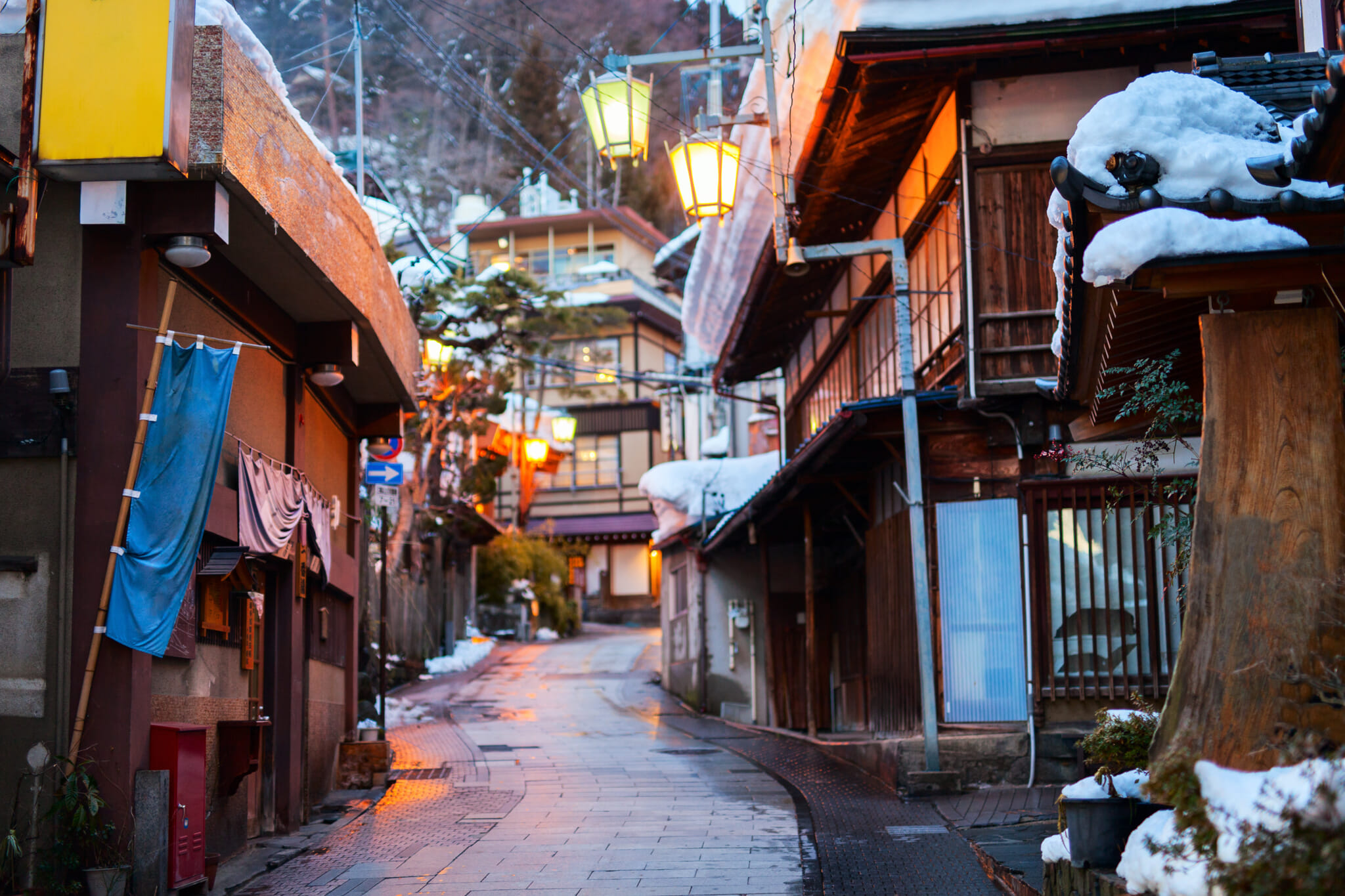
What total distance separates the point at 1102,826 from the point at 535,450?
3535 centimetres

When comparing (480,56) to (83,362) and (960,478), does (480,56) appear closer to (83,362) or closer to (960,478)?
(960,478)

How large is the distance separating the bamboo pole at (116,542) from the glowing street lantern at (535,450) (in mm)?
32191

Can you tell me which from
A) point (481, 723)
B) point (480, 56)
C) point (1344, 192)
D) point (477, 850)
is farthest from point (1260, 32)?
point (480, 56)

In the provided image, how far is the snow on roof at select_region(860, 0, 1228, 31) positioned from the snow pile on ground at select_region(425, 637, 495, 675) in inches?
911

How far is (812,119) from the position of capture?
51.5 ft

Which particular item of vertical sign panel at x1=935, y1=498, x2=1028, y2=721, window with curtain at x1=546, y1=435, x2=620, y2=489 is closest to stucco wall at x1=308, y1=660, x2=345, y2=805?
vertical sign panel at x1=935, y1=498, x2=1028, y2=721

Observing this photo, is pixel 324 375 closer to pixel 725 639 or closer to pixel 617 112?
pixel 617 112

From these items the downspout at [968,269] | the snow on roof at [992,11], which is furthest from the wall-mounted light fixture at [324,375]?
the downspout at [968,269]

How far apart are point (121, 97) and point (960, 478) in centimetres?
972

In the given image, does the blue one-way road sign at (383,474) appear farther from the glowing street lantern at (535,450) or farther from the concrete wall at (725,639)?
the glowing street lantern at (535,450)

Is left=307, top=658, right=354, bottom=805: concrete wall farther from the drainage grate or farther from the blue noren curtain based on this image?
the blue noren curtain

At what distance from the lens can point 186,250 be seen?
361 inches

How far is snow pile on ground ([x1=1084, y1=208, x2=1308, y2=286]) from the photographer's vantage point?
244 inches

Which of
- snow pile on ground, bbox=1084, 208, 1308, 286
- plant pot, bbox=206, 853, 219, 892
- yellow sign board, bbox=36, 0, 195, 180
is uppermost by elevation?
yellow sign board, bbox=36, 0, 195, 180
